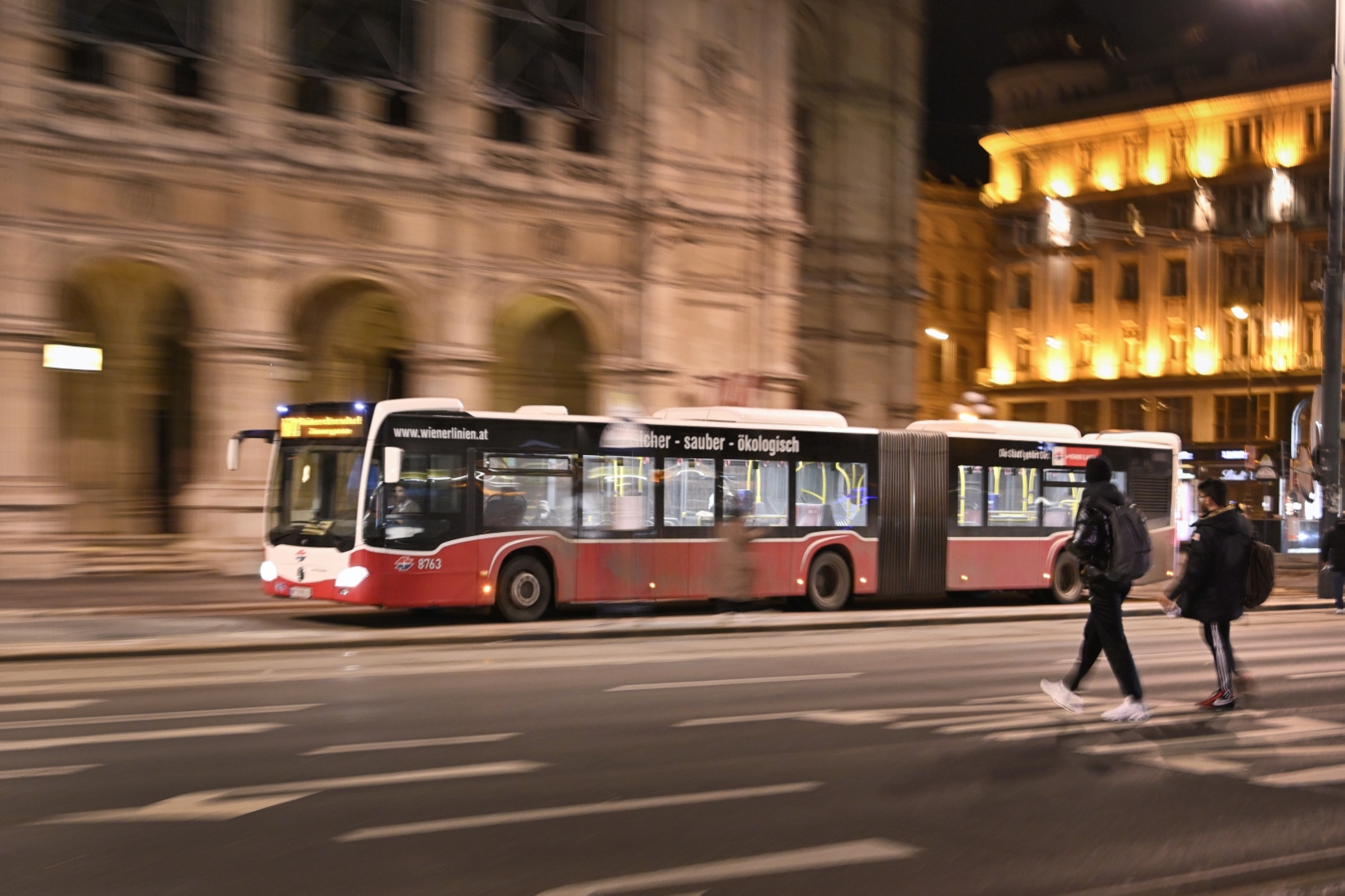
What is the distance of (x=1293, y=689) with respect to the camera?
1210 centimetres

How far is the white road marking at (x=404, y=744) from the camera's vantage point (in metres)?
8.71

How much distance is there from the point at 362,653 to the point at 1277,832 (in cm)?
1003

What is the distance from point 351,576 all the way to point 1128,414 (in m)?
57.7

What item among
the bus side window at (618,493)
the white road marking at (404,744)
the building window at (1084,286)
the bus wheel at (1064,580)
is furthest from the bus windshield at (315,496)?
the building window at (1084,286)

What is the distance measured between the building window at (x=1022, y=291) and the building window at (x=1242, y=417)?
11284 millimetres

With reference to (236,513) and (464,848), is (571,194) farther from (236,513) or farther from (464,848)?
(464,848)

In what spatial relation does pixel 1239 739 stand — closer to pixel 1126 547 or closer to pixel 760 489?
pixel 1126 547

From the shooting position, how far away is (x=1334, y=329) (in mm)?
25844

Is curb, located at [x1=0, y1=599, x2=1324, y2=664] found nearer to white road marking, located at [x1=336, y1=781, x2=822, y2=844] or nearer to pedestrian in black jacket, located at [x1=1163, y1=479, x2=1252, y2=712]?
pedestrian in black jacket, located at [x1=1163, y1=479, x2=1252, y2=712]

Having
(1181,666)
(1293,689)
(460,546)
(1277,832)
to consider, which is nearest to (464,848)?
(1277,832)

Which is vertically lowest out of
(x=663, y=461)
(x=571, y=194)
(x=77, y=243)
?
(x=663, y=461)

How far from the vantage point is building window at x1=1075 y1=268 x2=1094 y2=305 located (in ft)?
236

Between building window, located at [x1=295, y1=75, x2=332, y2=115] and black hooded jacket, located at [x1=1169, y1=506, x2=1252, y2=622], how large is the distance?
20.5 metres

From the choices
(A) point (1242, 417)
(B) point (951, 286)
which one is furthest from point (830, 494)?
(B) point (951, 286)
